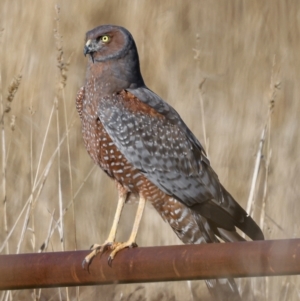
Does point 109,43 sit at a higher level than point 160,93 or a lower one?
higher

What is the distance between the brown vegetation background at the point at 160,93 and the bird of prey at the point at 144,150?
107 centimetres

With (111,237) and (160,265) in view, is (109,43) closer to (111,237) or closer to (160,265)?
(111,237)

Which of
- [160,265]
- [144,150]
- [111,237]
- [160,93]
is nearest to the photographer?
[160,265]

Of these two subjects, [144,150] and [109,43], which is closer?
[144,150]

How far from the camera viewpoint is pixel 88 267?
2266 mm

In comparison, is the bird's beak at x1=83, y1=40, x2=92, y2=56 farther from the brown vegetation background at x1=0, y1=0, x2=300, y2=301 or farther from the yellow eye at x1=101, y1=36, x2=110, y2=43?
the brown vegetation background at x1=0, y1=0, x2=300, y2=301

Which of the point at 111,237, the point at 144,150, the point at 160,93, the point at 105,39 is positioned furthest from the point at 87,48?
the point at 160,93

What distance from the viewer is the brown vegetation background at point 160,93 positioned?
5.20m

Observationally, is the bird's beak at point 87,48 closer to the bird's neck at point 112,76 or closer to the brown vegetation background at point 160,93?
the bird's neck at point 112,76

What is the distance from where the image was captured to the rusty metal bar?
1.90 metres

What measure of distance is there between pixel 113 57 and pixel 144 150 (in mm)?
508

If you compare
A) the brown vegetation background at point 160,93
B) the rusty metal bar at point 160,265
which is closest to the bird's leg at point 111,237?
the rusty metal bar at point 160,265

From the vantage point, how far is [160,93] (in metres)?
5.73

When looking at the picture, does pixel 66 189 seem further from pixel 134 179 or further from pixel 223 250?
pixel 223 250
